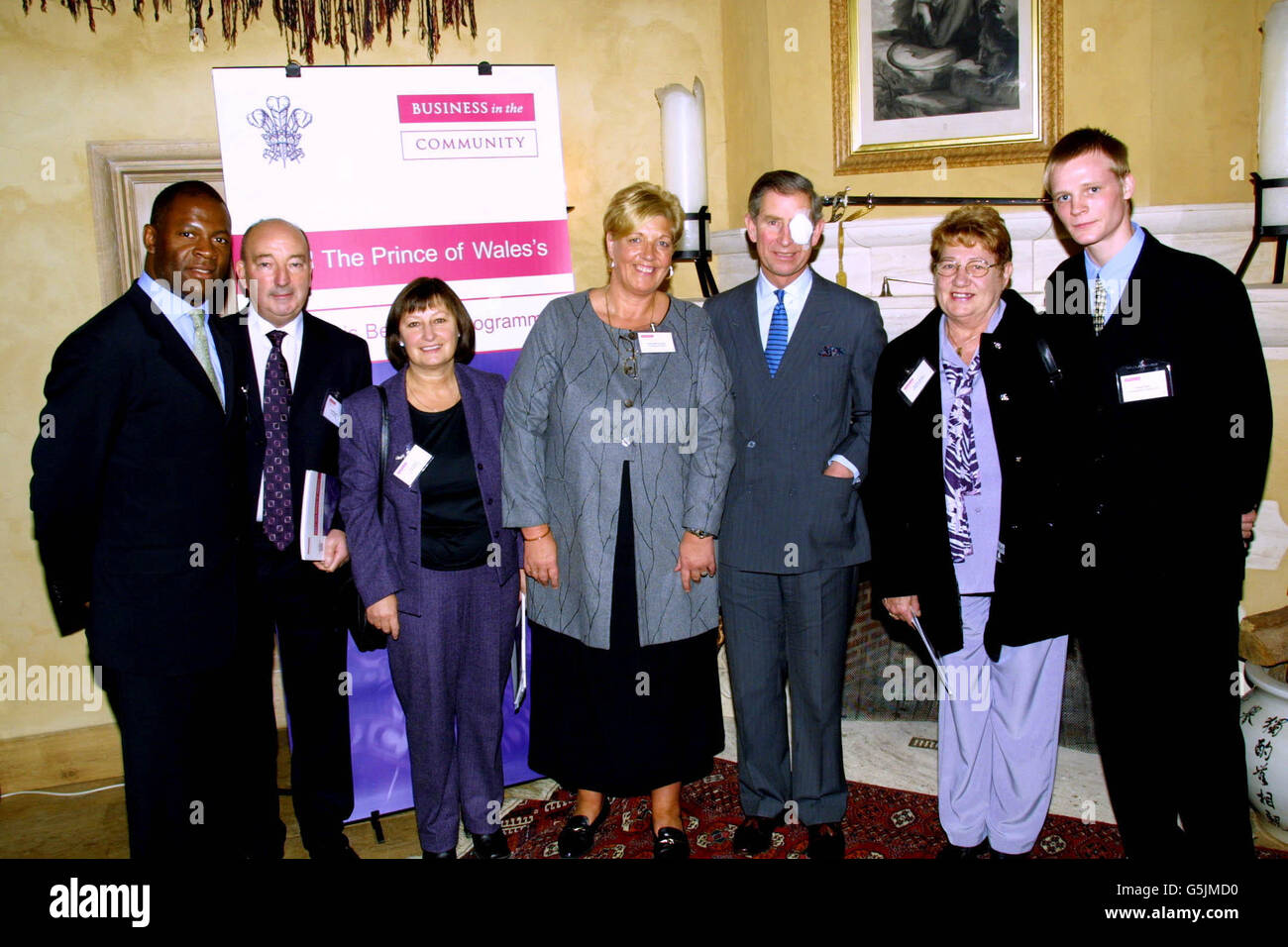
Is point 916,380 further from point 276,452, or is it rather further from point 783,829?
point 276,452

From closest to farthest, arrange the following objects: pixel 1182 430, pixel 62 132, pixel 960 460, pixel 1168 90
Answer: pixel 1182 430, pixel 960 460, pixel 1168 90, pixel 62 132

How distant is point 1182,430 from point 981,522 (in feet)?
1.57

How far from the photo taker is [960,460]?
236 cm

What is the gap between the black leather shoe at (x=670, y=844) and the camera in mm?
2652

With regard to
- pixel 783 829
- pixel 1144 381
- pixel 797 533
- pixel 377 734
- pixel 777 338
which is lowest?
pixel 783 829

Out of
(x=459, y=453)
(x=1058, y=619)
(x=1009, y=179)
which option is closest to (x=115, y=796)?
(x=459, y=453)

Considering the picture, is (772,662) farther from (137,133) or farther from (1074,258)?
(137,133)

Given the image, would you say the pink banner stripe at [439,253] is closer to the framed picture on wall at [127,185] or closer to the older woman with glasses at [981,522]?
the framed picture on wall at [127,185]

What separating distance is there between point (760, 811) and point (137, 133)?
10.3ft

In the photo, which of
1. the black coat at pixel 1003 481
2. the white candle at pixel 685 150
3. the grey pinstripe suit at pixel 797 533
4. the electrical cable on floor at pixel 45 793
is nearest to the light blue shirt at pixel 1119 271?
the black coat at pixel 1003 481

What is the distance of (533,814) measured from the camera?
3145mm

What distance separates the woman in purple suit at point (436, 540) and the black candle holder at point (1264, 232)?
2.36 metres

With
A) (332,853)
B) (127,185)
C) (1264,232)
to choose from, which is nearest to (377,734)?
(332,853)
